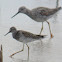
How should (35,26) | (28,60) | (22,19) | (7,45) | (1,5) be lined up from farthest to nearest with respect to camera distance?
(1,5) → (22,19) → (35,26) → (7,45) → (28,60)

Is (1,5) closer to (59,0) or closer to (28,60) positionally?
(59,0)

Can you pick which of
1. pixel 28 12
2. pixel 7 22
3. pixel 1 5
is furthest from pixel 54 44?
pixel 1 5

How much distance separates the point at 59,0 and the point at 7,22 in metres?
3.32

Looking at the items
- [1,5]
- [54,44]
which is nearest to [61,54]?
[54,44]

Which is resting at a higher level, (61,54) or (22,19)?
(22,19)

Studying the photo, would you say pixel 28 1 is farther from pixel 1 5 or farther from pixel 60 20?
pixel 60 20

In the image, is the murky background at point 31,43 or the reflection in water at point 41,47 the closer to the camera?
the murky background at point 31,43

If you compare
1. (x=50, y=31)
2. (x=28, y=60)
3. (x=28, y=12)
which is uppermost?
(x=28, y=12)

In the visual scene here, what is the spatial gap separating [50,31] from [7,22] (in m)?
1.53

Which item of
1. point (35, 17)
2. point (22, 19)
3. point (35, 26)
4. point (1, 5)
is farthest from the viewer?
point (1, 5)

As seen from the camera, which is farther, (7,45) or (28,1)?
(28,1)

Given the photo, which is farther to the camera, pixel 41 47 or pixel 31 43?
pixel 31 43

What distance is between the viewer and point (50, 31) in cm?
745

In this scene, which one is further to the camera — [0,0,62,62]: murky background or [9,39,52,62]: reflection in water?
[9,39,52,62]: reflection in water
